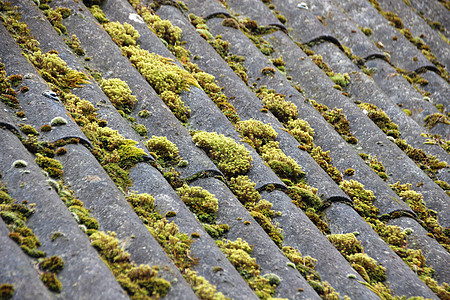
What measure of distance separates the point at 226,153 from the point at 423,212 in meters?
5.55

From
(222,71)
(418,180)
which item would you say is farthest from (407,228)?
(222,71)

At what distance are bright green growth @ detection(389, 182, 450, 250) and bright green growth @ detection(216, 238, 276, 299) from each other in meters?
5.33

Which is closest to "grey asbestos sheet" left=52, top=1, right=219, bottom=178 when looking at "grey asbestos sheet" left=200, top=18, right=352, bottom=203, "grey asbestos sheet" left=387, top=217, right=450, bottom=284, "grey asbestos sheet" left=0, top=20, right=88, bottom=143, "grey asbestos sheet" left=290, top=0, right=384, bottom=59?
"grey asbestos sheet" left=0, top=20, right=88, bottom=143

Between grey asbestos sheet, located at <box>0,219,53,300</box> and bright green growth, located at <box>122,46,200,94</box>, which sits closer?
grey asbestos sheet, located at <box>0,219,53,300</box>

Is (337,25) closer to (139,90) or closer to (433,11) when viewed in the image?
(433,11)

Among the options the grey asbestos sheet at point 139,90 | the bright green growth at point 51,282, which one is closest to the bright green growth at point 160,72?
the grey asbestos sheet at point 139,90

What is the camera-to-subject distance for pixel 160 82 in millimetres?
11031

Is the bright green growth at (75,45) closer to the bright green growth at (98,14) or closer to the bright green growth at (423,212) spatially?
the bright green growth at (98,14)

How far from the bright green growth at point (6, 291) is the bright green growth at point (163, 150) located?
4.49m

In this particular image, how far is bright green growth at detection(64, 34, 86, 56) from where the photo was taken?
1116 centimetres

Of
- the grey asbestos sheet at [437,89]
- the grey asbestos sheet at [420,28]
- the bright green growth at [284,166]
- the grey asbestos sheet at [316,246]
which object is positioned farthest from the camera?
the grey asbestos sheet at [420,28]

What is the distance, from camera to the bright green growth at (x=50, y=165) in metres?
7.47

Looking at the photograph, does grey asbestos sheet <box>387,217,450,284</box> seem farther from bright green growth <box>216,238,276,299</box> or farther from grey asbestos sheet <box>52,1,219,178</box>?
grey asbestos sheet <box>52,1,219,178</box>

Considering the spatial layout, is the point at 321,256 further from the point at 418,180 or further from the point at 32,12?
the point at 32,12
